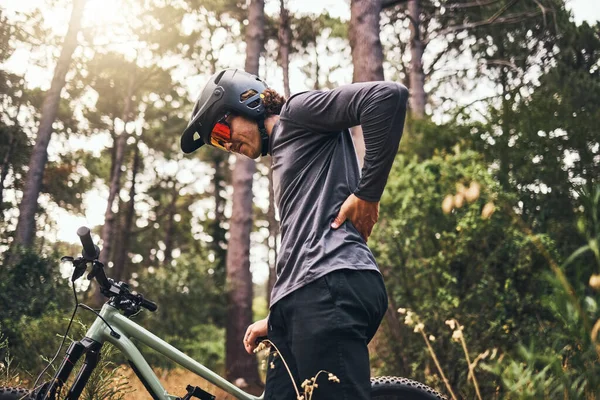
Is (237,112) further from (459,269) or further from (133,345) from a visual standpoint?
(459,269)

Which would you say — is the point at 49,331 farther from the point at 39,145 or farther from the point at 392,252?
the point at 39,145

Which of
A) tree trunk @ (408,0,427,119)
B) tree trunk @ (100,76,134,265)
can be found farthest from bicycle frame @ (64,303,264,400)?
tree trunk @ (408,0,427,119)

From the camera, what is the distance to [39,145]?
41.4 feet

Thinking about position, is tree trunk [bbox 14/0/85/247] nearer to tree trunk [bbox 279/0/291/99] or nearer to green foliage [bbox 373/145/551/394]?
tree trunk [bbox 279/0/291/99]

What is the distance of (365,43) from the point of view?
261 inches

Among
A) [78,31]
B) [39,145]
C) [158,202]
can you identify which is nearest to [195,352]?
[39,145]

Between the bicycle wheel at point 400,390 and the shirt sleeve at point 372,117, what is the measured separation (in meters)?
1.25

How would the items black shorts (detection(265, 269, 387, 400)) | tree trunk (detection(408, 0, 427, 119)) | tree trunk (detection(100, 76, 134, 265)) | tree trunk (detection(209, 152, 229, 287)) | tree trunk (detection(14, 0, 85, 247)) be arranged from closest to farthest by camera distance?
black shorts (detection(265, 269, 387, 400)) < tree trunk (detection(14, 0, 85, 247)) < tree trunk (detection(408, 0, 427, 119)) < tree trunk (detection(100, 76, 134, 265)) < tree trunk (detection(209, 152, 229, 287))

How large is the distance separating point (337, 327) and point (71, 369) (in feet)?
4.01

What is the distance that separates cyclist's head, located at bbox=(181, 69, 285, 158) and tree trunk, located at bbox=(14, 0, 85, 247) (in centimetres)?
1033

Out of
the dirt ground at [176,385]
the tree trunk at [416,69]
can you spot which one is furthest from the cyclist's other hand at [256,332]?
the tree trunk at [416,69]

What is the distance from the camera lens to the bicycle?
2.36m

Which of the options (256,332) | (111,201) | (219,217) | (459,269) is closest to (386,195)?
(459,269)

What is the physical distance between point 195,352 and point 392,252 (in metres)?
8.50
